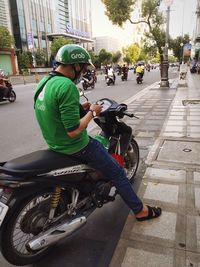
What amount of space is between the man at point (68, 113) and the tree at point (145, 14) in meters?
16.9

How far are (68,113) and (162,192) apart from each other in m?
1.86

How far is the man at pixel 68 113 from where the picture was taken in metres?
2.09

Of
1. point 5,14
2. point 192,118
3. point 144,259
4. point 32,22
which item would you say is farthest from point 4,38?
point 144,259

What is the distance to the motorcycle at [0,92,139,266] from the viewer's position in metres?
2.03

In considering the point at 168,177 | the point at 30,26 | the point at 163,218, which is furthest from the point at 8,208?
the point at 30,26

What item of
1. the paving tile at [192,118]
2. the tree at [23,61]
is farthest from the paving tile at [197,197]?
the tree at [23,61]

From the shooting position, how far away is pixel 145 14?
1786cm

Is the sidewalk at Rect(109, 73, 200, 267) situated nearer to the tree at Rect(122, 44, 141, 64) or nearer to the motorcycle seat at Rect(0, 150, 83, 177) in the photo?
the motorcycle seat at Rect(0, 150, 83, 177)

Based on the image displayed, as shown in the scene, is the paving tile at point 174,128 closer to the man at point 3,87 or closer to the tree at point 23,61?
the man at point 3,87

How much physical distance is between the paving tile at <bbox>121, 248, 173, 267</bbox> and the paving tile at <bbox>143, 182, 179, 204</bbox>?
2.99 ft

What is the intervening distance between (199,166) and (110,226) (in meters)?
1.89

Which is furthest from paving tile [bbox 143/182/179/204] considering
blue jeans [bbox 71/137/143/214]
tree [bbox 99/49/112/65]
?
tree [bbox 99/49/112/65]

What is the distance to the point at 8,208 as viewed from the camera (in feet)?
6.52

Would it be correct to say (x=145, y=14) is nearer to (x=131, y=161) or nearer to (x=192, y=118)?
(x=192, y=118)
